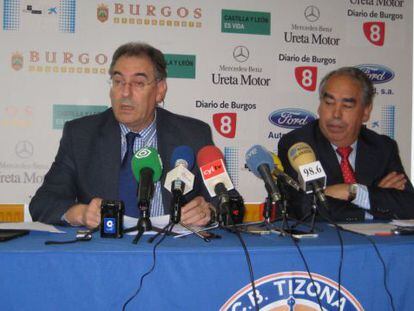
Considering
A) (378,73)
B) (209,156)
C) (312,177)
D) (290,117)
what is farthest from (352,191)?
(378,73)

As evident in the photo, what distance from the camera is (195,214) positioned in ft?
6.24

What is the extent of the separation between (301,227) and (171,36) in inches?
92.2

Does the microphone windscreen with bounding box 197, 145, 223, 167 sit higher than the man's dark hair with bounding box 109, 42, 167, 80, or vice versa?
the man's dark hair with bounding box 109, 42, 167, 80

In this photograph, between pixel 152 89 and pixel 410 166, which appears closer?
pixel 152 89

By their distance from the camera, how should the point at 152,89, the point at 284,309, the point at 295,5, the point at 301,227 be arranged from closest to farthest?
the point at 284,309
the point at 301,227
the point at 152,89
the point at 295,5

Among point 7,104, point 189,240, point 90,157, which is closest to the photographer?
point 189,240

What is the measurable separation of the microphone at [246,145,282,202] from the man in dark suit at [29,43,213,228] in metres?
0.60

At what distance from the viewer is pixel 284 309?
147cm

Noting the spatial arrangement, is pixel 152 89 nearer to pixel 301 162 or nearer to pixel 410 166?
pixel 301 162

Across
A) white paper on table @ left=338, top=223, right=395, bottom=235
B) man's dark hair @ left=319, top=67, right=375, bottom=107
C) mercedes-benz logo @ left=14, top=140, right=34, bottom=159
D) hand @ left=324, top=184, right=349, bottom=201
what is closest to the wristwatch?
hand @ left=324, top=184, right=349, bottom=201

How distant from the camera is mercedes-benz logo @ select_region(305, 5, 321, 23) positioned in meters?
3.95

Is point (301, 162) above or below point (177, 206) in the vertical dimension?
above

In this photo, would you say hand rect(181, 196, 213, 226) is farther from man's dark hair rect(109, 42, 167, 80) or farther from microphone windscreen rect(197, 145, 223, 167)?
man's dark hair rect(109, 42, 167, 80)

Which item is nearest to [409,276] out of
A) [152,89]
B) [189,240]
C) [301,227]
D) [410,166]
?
[301,227]
